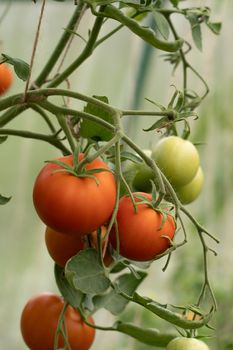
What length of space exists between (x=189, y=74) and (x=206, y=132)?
27cm

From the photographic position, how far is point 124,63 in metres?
→ 2.80

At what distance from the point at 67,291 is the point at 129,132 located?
1900 mm

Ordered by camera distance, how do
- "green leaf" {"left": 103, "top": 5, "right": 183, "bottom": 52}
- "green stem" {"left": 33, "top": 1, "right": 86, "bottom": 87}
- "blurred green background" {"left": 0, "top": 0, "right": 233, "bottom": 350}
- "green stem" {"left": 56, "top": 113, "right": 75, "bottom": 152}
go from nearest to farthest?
"green leaf" {"left": 103, "top": 5, "right": 183, "bottom": 52} < "green stem" {"left": 56, "top": 113, "right": 75, "bottom": 152} < "green stem" {"left": 33, "top": 1, "right": 86, "bottom": 87} < "blurred green background" {"left": 0, "top": 0, "right": 233, "bottom": 350}

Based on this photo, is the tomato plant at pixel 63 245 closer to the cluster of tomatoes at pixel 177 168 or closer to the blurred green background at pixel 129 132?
the cluster of tomatoes at pixel 177 168

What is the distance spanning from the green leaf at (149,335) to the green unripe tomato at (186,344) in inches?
1.3

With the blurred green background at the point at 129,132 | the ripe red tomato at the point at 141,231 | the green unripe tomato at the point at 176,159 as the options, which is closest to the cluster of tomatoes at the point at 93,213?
the ripe red tomato at the point at 141,231

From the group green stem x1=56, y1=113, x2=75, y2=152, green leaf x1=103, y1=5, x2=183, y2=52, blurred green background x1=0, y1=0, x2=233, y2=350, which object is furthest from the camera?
blurred green background x1=0, y1=0, x2=233, y2=350

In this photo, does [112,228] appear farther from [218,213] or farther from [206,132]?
[218,213]

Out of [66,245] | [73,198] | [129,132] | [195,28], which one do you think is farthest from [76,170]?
[129,132]

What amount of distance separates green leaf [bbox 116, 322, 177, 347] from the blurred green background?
1593mm

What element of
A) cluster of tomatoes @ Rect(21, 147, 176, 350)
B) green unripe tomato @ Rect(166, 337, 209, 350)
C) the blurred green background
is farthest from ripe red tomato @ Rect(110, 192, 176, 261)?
the blurred green background

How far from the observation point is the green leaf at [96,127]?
2.55ft

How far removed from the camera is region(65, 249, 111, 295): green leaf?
713mm

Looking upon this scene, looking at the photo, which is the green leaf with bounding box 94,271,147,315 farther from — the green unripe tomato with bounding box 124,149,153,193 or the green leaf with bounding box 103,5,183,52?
the green leaf with bounding box 103,5,183,52
